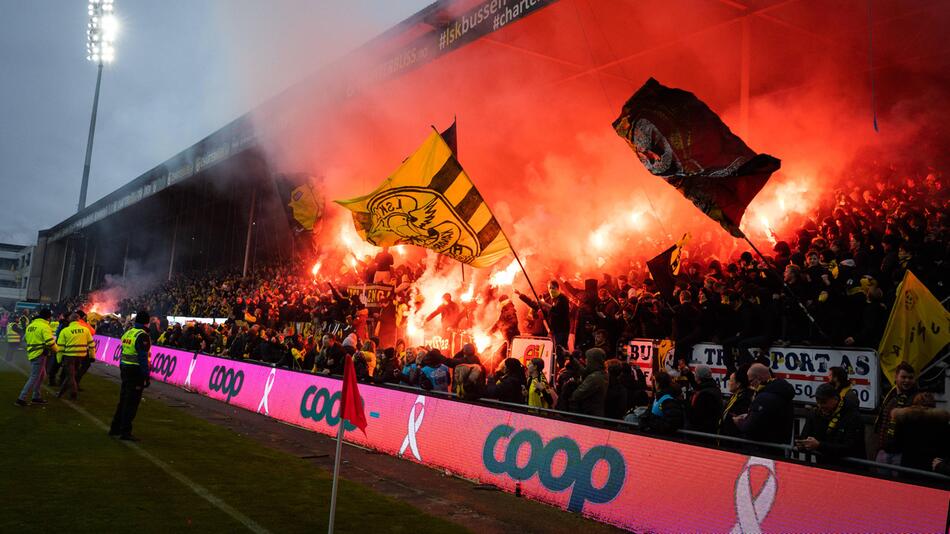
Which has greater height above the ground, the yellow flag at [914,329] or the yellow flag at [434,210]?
the yellow flag at [434,210]

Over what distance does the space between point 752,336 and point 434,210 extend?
4.56 metres

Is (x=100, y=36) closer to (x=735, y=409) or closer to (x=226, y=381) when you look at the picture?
(x=226, y=381)

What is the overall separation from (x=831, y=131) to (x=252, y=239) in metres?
25.7

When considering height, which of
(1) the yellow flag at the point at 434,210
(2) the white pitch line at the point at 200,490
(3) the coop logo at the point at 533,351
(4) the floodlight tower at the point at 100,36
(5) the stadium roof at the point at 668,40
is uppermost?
(4) the floodlight tower at the point at 100,36

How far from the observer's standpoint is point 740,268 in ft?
32.3

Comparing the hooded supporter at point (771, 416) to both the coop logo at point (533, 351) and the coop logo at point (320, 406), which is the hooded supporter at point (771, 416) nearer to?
the coop logo at point (533, 351)

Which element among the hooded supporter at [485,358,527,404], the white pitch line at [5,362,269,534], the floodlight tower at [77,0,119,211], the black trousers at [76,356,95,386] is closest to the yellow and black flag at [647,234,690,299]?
the hooded supporter at [485,358,527,404]

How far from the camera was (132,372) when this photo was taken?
8.59 m

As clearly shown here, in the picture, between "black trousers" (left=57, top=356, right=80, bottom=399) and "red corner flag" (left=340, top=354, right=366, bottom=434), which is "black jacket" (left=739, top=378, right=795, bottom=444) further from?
"black trousers" (left=57, top=356, right=80, bottom=399)

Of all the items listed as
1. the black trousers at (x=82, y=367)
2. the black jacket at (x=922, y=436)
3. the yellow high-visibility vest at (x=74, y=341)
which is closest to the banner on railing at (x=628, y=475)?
the black jacket at (x=922, y=436)

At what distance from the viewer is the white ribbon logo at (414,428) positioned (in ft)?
28.1

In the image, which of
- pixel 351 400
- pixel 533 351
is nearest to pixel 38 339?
pixel 533 351

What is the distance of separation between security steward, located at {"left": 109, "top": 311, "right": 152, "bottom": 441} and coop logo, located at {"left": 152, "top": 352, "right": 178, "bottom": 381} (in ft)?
30.8

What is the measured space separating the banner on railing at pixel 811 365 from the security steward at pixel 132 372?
6574mm
